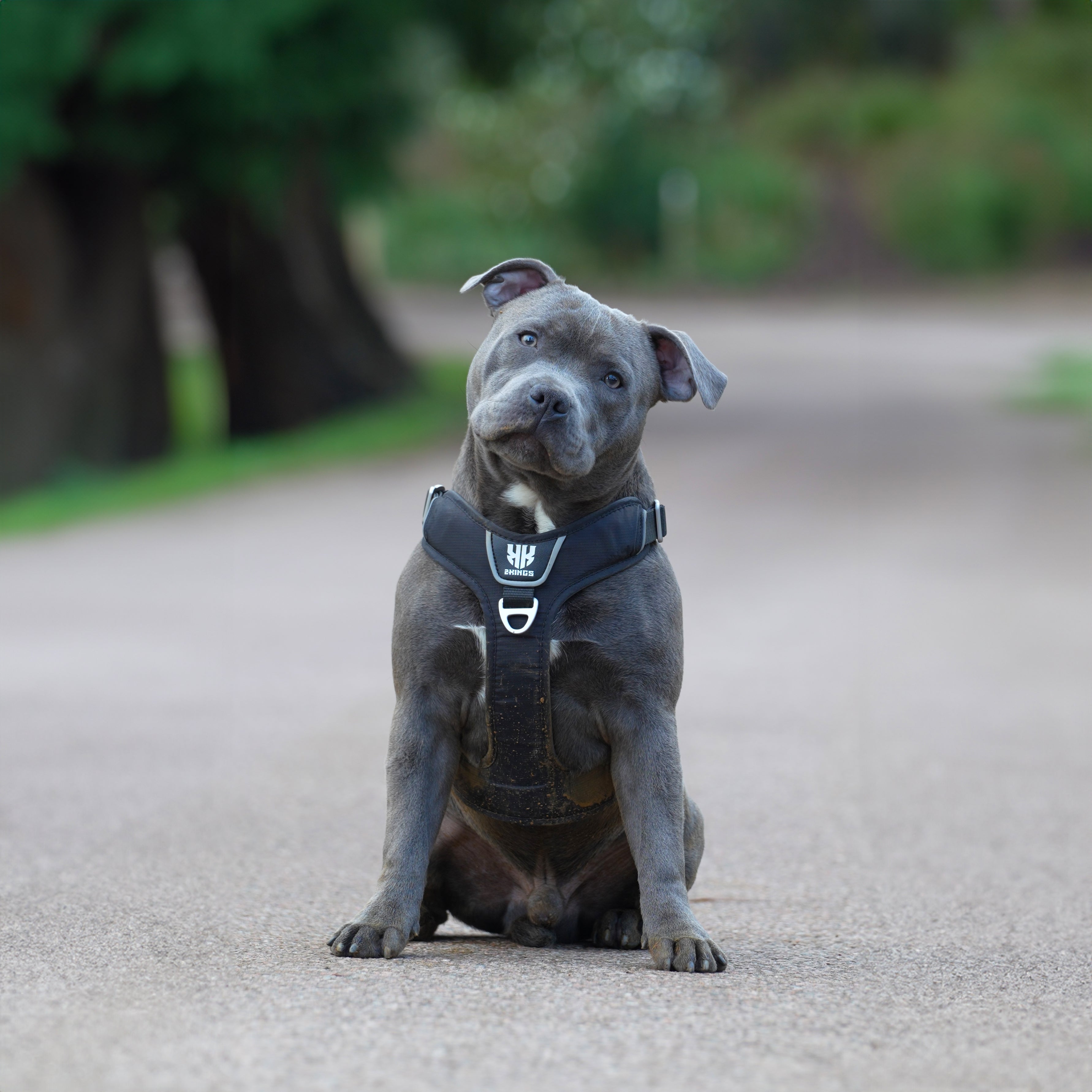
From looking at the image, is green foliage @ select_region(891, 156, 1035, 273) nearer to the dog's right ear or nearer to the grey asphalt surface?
the grey asphalt surface

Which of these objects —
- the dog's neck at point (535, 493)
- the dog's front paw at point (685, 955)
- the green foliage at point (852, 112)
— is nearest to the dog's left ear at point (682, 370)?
the dog's neck at point (535, 493)

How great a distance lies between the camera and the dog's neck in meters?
4.14

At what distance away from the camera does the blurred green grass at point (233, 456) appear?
1656 cm

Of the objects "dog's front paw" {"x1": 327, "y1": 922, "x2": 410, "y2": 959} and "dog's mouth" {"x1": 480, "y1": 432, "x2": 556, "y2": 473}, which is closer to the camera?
"dog's mouth" {"x1": 480, "y1": 432, "x2": 556, "y2": 473}

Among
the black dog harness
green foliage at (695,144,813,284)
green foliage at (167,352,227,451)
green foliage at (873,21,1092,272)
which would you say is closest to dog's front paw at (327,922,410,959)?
the black dog harness

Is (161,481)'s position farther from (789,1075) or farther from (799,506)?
(789,1075)

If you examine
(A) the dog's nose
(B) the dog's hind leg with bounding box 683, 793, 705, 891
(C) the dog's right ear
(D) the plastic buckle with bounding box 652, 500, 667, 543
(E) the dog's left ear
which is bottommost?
(B) the dog's hind leg with bounding box 683, 793, 705, 891

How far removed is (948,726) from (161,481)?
11.0m

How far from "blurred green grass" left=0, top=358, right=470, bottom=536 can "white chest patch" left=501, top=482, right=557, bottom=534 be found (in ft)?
32.3

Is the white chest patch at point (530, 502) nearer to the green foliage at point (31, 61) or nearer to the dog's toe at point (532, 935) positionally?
the dog's toe at point (532, 935)

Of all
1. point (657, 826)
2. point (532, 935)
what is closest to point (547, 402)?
point (657, 826)

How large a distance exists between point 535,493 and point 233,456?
15.9 metres

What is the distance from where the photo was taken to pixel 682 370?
4.30 m

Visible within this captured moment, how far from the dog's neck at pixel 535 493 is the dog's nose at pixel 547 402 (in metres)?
0.28
